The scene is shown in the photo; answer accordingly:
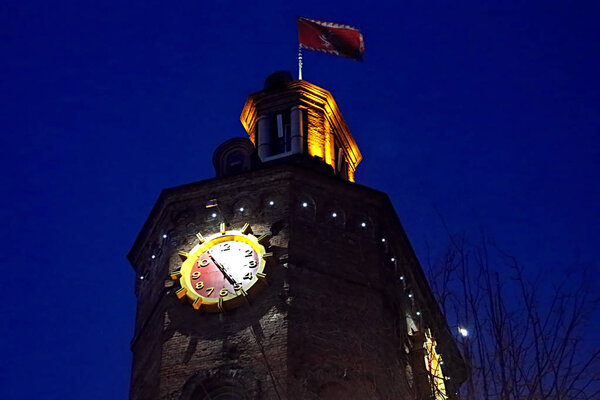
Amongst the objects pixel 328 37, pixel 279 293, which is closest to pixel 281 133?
pixel 328 37

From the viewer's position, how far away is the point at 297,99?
32406 millimetres

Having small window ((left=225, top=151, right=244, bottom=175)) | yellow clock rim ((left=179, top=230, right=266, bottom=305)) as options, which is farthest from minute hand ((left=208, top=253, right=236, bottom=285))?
small window ((left=225, top=151, right=244, bottom=175))

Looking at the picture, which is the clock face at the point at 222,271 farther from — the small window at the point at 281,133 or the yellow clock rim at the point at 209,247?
the small window at the point at 281,133

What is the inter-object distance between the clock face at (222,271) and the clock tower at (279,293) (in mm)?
30

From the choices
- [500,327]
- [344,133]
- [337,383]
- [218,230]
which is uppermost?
[344,133]

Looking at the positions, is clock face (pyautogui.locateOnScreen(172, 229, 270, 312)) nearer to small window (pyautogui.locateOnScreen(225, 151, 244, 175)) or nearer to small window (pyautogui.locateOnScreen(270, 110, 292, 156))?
small window (pyautogui.locateOnScreen(225, 151, 244, 175))

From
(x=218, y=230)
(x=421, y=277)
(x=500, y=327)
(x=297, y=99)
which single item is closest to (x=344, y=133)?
(x=297, y=99)

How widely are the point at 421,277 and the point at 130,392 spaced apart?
9.04m

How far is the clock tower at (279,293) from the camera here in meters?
23.8

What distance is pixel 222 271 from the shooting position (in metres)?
25.6

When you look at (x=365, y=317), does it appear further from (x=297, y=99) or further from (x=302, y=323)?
(x=297, y=99)

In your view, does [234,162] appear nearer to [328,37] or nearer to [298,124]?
[298,124]

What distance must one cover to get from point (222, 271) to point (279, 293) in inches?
64.0

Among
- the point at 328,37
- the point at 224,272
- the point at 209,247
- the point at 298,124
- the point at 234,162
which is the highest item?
the point at 328,37
